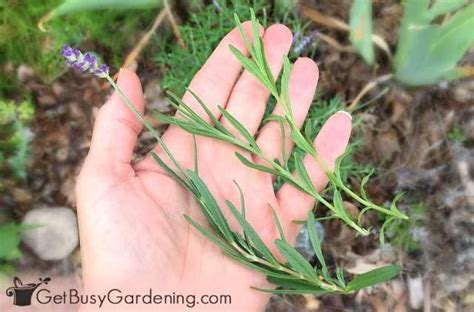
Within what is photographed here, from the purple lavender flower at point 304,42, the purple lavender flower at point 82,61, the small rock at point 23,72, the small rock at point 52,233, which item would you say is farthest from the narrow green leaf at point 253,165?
the small rock at point 23,72

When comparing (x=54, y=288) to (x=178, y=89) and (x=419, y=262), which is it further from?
(x=419, y=262)

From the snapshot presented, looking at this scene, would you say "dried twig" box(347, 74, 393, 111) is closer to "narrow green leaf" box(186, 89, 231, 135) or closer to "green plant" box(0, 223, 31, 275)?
"narrow green leaf" box(186, 89, 231, 135)

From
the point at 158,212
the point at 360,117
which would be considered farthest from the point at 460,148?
the point at 158,212

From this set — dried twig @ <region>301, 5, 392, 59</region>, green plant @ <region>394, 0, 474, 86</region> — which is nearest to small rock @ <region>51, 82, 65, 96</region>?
dried twig @ <region>301, 5, 392, 59</region>

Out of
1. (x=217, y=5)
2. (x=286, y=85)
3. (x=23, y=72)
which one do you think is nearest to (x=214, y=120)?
(x=286, y=85)

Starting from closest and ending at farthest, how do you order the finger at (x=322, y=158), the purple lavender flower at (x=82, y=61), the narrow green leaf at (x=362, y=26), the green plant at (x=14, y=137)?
the purple lavender flower at (x=82, y=61), the finger at (x=322, y=158), the narrow green leaf at (x=362, y=26), the green plant at (x=14, y=137)

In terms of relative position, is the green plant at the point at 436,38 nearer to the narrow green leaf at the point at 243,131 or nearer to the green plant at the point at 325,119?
the green plant at the point at 325,119

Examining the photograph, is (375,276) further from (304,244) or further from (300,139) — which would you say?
(304,244)

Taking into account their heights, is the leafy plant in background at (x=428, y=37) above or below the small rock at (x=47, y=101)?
below
